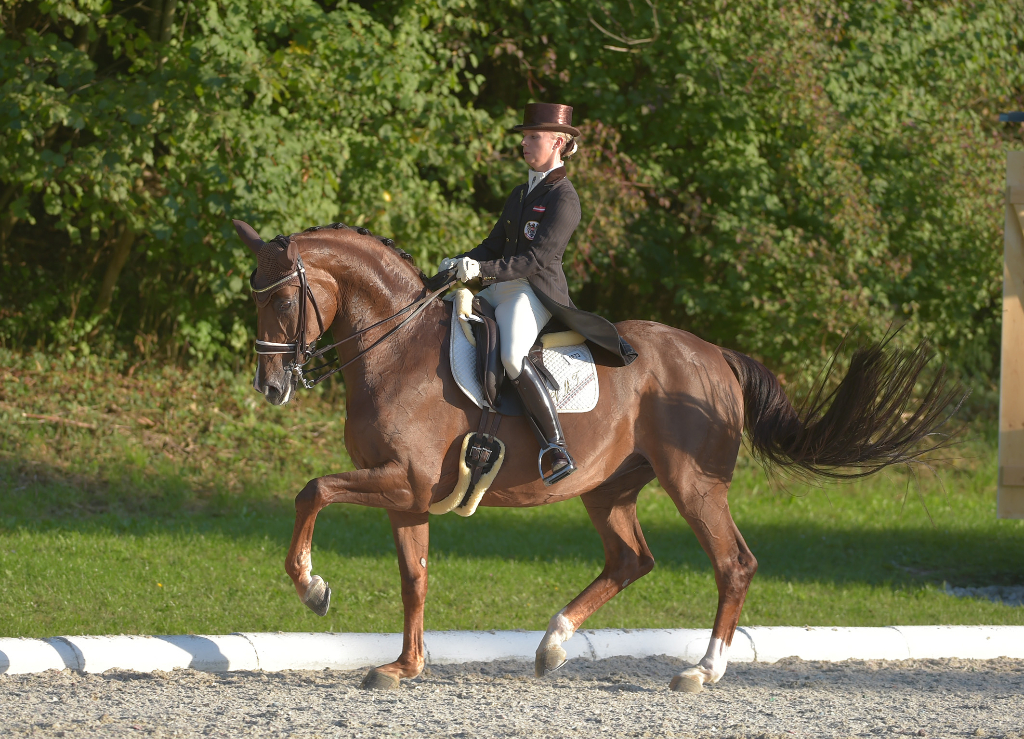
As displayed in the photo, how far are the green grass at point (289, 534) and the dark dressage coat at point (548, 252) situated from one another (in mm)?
1950

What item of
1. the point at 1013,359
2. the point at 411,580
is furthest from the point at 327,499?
the point at 1013,359

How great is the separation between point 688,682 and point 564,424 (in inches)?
53.8

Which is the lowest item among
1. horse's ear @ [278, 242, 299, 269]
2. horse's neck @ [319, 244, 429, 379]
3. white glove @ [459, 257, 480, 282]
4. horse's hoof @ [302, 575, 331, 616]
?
horse's hoof @ [302, 575, 331, 616]

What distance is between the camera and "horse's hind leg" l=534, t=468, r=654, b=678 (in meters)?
5.42

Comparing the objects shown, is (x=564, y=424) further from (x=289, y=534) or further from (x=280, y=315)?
(x=289, y=534)

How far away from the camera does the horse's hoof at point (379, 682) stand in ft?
16.3

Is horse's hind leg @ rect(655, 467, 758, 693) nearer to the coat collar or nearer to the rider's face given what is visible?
the coat collar

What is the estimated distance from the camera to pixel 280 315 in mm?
4750

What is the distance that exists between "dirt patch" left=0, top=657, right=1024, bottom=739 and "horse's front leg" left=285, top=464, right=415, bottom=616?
1.59 feet

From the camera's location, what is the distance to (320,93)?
10.2 metres

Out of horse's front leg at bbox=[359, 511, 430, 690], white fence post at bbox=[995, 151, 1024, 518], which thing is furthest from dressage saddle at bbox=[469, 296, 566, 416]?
white fence post at bbox=[995, 151, 1024, 518]

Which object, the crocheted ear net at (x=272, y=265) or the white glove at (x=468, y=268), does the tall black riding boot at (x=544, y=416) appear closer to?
the white glove at (x=468, y=268)

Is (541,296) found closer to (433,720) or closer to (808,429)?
(808,429)

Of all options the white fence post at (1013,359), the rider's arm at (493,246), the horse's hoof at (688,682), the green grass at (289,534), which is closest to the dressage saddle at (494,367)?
the rider's arm at (493,246)
